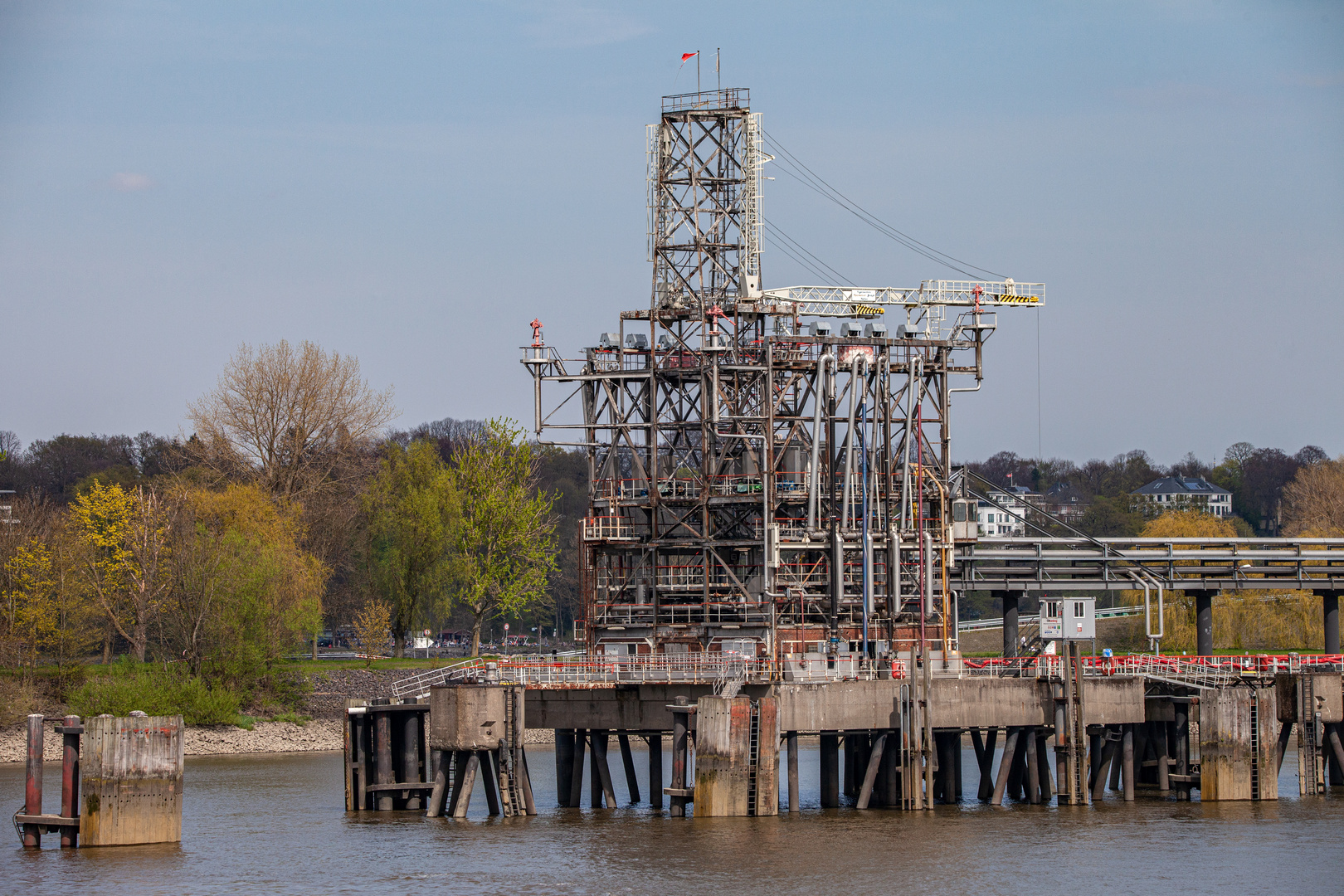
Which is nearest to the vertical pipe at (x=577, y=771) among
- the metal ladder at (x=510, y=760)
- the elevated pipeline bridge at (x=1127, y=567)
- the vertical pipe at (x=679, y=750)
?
the metal ladder at (x=510, y=760)

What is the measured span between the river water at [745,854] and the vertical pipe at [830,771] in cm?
123

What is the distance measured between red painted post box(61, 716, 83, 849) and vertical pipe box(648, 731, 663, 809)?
65.7 feet

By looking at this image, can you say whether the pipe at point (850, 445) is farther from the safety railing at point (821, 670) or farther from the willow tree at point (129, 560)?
the willow tree at point (129, 560)

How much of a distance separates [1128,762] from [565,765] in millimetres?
20229

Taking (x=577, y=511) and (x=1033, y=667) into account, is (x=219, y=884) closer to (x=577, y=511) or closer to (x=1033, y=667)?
(x=1033, y=667)

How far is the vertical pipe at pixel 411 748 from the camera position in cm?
6323

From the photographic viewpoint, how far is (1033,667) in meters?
63.5

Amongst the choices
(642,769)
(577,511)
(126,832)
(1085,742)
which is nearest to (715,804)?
(1085,742)

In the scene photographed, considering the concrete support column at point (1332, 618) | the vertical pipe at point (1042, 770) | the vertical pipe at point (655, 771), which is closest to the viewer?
the vertical pipe at point (1042, 770)

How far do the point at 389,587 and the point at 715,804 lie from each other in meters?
69.0

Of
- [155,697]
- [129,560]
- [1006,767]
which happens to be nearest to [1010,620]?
[1006,767]

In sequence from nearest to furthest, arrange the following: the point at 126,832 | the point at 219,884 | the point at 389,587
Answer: the point at 219,884 < the point at 126,832 < the point at 389,587

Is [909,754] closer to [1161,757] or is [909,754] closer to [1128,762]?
[1128,762]

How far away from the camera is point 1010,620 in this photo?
A: 77.5 meters
